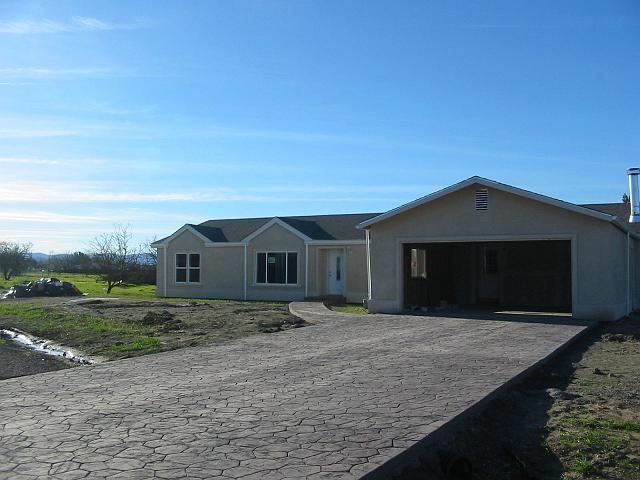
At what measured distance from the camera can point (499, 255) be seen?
2594cm

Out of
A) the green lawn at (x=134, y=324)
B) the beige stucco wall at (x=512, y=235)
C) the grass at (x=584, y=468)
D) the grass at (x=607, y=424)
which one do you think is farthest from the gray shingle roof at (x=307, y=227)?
the grass at (x=584, y=468)

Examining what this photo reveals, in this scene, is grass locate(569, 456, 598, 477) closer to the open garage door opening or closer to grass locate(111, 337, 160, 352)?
grass locate(111, 337, 160, 352)

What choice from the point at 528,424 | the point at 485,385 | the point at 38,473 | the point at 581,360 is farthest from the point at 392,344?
the point at 38,473

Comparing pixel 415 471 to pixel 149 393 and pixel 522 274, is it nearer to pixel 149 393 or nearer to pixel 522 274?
pixel 149 393

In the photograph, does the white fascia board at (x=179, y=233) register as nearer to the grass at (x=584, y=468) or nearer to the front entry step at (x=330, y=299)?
the front entry step at (x=330, y=299)

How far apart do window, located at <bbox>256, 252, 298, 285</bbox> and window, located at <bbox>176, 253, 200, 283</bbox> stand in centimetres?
377

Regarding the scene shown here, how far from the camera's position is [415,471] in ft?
19.7

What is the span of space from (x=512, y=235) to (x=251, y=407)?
1409 centimetres

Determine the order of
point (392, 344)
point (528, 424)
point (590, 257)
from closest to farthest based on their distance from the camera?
1. point (528, 424)
2. point (392, 344)
3. point (590, 257)

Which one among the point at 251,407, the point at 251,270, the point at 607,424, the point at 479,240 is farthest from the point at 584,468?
the point at 251,270

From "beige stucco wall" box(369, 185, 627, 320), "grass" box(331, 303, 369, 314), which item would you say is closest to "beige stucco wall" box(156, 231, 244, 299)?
"grass" box(331, 303, 369, 314)

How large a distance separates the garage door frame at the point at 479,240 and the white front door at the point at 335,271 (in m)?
7.79

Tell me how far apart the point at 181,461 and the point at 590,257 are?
52.9 ft

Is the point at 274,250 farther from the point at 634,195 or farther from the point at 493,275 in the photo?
the point at 634,195
